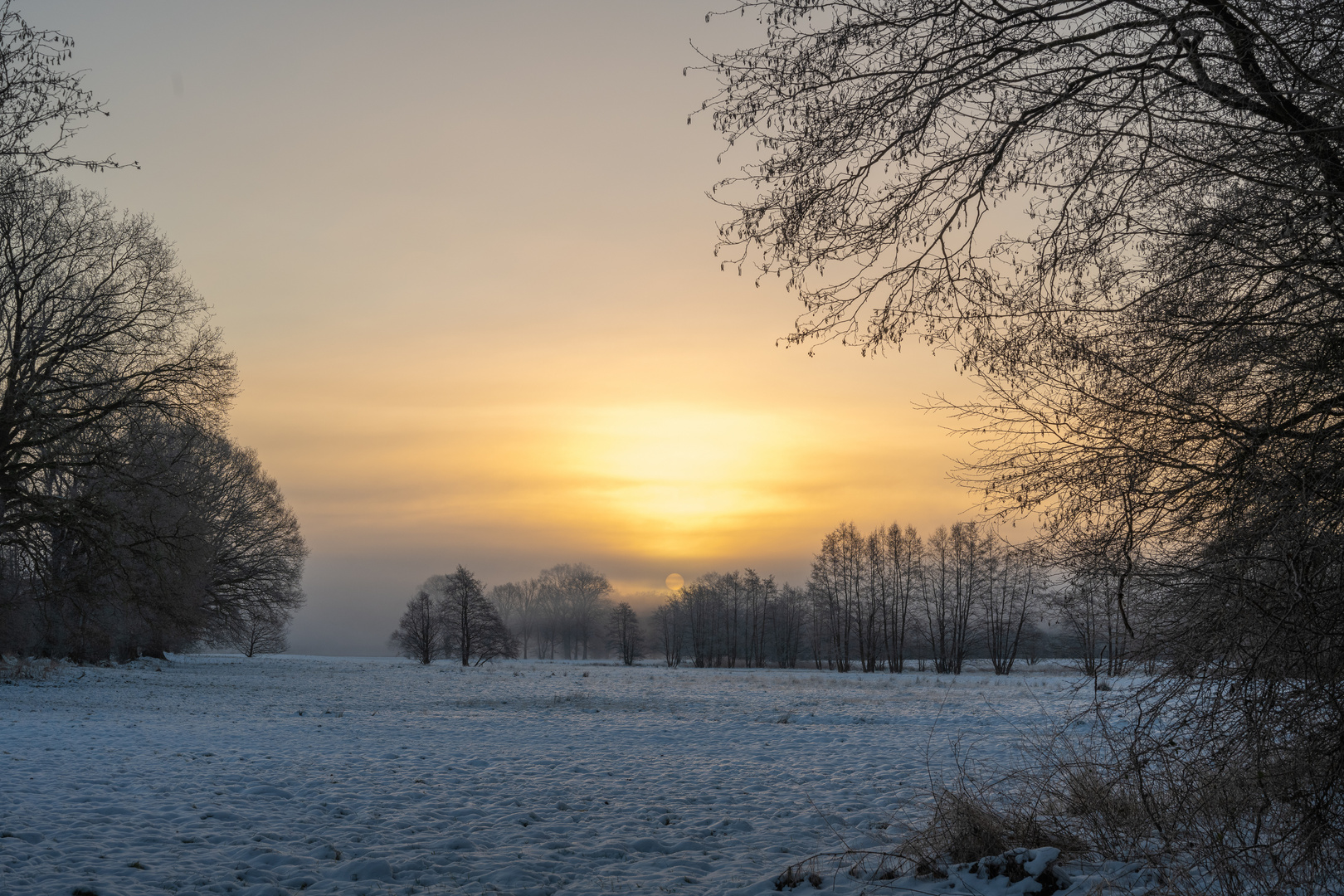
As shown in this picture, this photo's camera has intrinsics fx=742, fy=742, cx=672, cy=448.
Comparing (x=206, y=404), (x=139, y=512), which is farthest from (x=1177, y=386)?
(x=139, y=512)

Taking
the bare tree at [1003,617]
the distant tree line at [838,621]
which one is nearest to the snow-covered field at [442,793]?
the distant tree line at [838,621]

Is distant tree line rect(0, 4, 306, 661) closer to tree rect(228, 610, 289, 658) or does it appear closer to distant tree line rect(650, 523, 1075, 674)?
tree rect(228, 610, 289, 658)

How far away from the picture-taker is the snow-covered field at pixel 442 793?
5891 mm

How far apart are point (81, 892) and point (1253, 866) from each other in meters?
7.55

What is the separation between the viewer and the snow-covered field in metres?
5.89

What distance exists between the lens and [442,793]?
8945mm

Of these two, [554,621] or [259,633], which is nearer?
[259,633]

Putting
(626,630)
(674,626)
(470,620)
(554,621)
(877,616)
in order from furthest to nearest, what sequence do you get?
(554,621), (674,626), (626,630), (877,616), (470,620)

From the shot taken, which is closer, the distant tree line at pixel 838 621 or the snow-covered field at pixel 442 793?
the snow-covered field at pixel 442 793

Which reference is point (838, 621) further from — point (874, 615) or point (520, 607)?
point (520, 607)

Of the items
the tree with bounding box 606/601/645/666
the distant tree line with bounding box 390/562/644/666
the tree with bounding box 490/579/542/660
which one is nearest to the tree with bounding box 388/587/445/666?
the distant tree line with bounding box 390/562/644/666

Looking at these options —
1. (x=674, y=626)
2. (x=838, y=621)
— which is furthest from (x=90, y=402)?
(x=674, y=626)

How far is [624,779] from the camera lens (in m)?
10.1

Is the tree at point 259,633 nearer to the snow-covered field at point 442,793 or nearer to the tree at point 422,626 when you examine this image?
the tree at point 422,626
